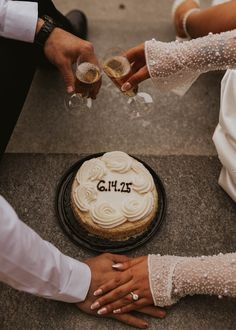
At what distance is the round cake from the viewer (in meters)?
1.35

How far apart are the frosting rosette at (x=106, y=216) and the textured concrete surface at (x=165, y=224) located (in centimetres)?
16

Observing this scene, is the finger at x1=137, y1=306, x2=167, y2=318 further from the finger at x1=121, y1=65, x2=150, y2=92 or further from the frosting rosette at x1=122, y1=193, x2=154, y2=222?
the finger at x1=121, y1=65, x2=150, y2=92

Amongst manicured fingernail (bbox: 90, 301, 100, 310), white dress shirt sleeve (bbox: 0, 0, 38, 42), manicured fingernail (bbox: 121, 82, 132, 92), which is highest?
white dress shirt sleeve (bbox: 0, 0, 38, 42)

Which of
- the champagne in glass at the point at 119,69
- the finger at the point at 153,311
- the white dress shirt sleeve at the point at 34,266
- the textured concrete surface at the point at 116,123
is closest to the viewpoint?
the white dress shirt sleeve at the point at 34,266

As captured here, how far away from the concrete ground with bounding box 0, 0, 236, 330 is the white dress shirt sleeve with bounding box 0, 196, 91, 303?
177 millimetres

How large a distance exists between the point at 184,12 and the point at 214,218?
2.97 ft

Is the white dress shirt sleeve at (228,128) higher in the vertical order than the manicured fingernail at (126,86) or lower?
lower

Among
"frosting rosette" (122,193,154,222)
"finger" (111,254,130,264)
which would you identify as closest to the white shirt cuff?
"finger" (111,254,130,264)

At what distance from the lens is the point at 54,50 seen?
56.7 inches

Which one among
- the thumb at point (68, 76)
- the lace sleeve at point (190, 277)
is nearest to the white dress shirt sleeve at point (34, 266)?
the lace sleeve at point (190, 277)

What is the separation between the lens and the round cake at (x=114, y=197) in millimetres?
1351

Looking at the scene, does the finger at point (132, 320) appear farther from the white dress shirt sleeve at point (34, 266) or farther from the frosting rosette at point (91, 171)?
the frosting rosette at point (91, 171)

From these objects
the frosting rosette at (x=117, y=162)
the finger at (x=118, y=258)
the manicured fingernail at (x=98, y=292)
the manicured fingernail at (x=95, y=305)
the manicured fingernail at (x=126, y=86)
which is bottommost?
the manicured fingernail at (x=95, y=305)

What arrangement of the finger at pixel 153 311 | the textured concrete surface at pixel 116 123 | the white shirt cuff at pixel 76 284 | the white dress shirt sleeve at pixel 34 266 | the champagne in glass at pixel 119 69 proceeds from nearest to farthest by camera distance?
the white dress shirt sleeve at pixel 34 266 < the white shirt cuff at pixel 76 284 < the finger at pixel 153 311 < the champagne in glass at pixel 119 69 < the textured concrete surface at pixel 116 123
